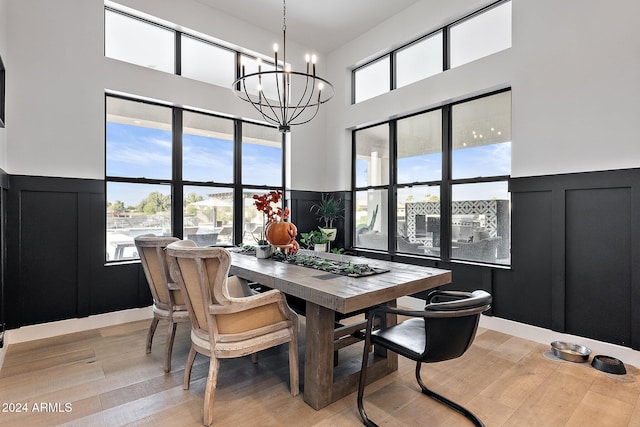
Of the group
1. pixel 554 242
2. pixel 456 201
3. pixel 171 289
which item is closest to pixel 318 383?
pixel 171 289

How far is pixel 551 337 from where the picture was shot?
3.14m

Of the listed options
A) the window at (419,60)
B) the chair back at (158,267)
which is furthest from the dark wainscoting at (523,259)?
the window at (419,60)

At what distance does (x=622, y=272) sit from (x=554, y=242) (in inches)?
21.1

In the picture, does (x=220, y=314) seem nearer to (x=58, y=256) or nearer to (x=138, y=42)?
(x=58, y=256)

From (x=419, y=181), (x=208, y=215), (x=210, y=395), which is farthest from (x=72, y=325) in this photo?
(x=419, y=181)

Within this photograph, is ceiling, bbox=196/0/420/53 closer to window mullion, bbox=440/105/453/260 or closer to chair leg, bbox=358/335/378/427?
window mullion, bbox=440/105/453/260

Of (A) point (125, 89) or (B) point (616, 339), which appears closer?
(B) point (616, 339)

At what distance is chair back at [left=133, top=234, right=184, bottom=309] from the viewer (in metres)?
2.57

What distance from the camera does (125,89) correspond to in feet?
12.3

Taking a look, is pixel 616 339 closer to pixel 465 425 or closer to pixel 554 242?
pixel 554 242

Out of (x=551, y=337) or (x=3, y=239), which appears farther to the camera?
(x=551, y=337)

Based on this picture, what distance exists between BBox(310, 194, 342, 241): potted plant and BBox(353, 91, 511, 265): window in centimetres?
34

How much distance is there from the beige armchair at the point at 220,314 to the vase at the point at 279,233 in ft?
2.84

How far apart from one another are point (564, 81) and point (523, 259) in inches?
69.8
